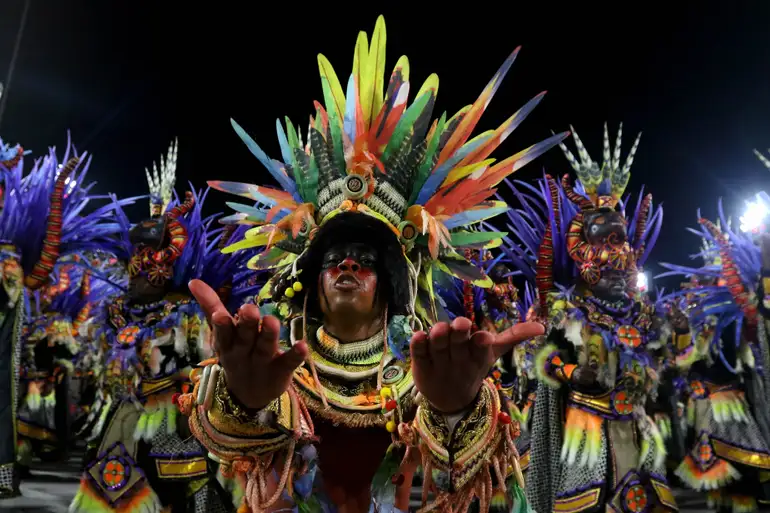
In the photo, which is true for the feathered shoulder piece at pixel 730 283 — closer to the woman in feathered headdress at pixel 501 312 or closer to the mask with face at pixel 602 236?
the mask with face at pixel 602 236

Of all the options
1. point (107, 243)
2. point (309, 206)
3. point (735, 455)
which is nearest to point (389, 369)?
point (309, 206)

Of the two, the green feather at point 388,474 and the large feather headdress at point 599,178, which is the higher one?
the large feather headdress at point 599,178

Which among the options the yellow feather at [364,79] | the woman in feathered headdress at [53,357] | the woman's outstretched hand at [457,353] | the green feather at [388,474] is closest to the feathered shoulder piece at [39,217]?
the woman in feathered headdress at [53,357]

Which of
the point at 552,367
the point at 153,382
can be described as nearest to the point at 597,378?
the point at 552,367

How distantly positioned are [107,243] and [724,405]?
16.0 feet

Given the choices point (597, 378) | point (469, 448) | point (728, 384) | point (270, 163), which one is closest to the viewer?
point (469, 448)

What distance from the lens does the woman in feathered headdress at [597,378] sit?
3.91 m

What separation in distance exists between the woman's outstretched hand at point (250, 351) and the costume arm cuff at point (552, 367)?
9.74 feet

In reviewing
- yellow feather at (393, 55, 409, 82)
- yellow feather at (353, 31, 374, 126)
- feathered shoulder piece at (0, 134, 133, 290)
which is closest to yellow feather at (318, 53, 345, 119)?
yellow feather at (353, 31, 374, 126)

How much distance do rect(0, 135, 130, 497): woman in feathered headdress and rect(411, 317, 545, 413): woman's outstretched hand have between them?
379cm

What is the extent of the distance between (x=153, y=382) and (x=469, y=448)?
3070 millimetres

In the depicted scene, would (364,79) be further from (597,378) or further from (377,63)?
(597,378)

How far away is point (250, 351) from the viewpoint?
135cm

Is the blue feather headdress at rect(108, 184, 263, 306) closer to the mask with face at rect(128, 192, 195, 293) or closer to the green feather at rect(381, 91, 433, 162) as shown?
the mask with face at rect(128, 192, 195, 293)
